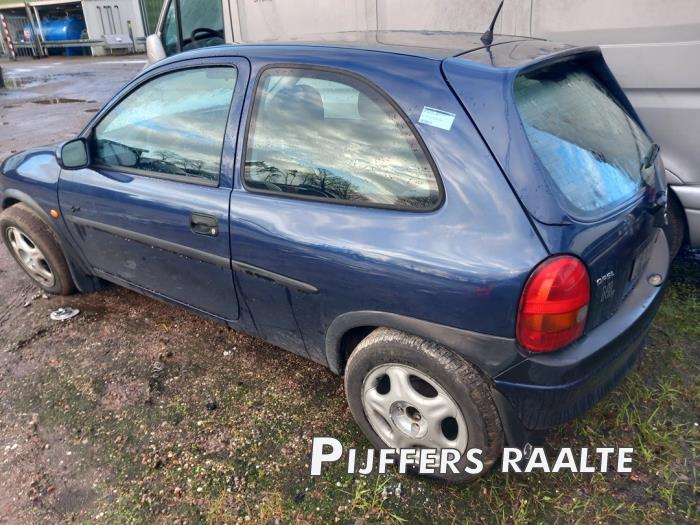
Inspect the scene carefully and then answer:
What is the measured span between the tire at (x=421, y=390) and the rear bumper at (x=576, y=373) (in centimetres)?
11

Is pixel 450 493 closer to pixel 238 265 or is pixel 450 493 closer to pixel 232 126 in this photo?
pixel 238 265

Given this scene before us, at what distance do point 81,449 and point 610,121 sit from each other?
2.74m

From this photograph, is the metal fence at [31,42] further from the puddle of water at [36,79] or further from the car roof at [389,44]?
the car roof at [389,44]

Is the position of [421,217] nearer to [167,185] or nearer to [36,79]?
[167,185]

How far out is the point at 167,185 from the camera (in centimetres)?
257

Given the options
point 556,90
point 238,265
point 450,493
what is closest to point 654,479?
point 450,493

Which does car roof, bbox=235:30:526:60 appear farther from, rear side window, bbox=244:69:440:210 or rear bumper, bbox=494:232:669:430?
rear bumper, bbox=494:232:669:430

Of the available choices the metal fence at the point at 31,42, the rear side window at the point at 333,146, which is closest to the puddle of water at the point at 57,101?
the rear side window at the point at 333,146

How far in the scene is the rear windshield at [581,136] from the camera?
6.06 feet

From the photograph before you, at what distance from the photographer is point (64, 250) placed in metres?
3.35

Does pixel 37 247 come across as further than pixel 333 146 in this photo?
Yes

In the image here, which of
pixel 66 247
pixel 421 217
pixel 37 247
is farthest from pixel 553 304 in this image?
pixel 37 247

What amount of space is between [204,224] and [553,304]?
1.51 m

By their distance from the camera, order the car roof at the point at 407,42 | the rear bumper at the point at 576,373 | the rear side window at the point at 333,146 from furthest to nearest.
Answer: the car roof at the point at 407,42
the rear side window at the point at 333,146
the rear bumper at the point at 576,373
